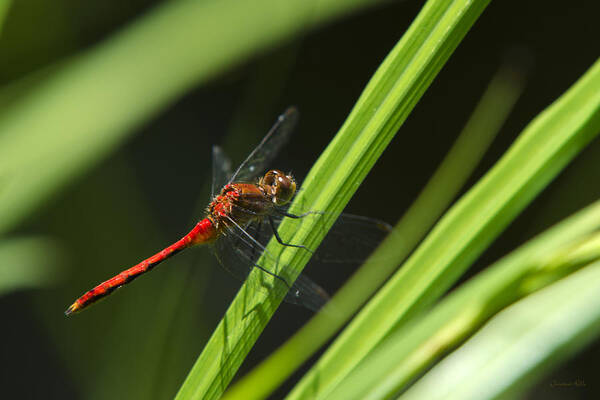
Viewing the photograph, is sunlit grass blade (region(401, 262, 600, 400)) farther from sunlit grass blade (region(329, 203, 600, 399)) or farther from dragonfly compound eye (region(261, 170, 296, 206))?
dragonfly compound eye (region(261, 170, 296, 206))

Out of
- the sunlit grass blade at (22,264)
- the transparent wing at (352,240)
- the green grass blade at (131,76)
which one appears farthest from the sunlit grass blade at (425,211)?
the sunlit grass blade at (22,264)

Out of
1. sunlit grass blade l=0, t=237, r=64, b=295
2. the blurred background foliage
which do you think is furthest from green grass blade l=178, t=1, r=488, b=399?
sunlit grass blade l=0, t=237, r=64, b=295

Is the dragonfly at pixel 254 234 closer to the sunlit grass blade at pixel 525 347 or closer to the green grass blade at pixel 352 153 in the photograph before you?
the green grass blade at pixel 352 153

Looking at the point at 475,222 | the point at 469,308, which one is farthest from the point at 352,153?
the point at 469,308

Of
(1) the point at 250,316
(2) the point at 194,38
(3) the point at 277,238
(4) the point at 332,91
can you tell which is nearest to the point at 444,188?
(3) the point at 277,238

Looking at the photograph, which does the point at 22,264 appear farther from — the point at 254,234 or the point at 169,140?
the point at 169,140
